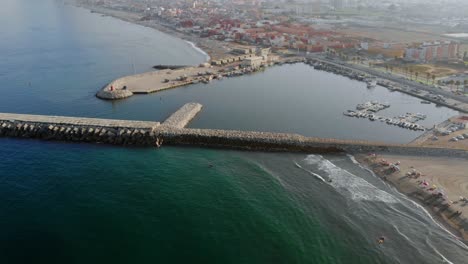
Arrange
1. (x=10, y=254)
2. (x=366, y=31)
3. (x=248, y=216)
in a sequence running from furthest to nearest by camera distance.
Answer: (x=366, y=31) < (x=248, y=216) < (x=10, y=254)

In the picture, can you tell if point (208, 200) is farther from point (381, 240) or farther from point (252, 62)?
point (252, 62)

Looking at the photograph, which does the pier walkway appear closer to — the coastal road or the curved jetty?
the curved jetty

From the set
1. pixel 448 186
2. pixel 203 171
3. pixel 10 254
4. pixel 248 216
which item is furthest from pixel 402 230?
pixel 10 254

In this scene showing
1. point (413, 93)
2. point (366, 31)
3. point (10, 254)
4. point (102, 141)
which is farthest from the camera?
point (366, 31)

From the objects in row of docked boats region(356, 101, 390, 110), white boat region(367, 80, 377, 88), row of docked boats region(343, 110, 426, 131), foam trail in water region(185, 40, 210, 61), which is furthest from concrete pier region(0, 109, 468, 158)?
foam trail in water region(185, 40, 210, 61)

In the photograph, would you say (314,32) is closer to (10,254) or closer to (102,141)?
(102,141)

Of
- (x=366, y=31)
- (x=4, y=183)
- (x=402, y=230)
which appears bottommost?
(x=402, y=230)

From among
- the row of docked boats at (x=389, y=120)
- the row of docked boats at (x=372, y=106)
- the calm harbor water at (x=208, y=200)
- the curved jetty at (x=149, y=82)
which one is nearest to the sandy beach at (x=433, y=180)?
the calm harbor water at (x=208, y=200)
